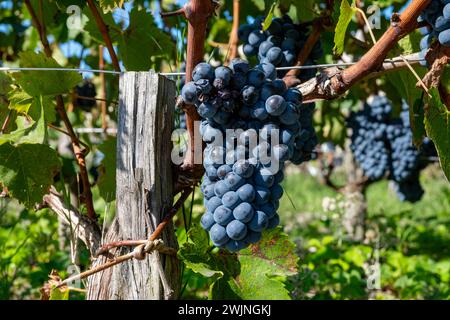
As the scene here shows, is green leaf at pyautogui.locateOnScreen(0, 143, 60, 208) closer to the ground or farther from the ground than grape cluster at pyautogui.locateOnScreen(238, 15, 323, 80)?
closer to the ground

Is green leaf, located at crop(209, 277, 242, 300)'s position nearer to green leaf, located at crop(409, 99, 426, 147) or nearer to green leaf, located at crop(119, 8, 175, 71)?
green leaf, located at crop(409, 99, 426, 147)

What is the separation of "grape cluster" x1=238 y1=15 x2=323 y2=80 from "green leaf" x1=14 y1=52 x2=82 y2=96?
528 mm

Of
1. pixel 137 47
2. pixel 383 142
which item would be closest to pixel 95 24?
pixel 137 47

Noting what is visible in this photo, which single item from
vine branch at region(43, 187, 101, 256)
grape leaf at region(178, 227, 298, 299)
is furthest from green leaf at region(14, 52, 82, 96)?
grape leaf at region(178, 227, 298, 299)

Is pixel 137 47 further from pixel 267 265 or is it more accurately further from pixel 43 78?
pixel 267 265

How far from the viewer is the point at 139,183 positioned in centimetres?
138

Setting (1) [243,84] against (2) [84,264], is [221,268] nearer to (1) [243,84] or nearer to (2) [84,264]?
(1) [243,84]

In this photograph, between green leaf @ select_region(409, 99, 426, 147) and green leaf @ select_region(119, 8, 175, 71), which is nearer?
green leaf @ select_region(409, 99, 426, 147)

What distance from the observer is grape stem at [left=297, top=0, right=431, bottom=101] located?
125 centimetres

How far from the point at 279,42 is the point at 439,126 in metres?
0.58

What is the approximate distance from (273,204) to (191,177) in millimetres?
280

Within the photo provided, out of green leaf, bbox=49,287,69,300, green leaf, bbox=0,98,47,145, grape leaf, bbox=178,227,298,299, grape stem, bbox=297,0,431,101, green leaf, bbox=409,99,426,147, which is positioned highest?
grape stem, bbox=297,0,431,101

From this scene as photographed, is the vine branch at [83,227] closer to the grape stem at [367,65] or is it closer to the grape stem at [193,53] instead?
the grape stem at [193,53]
